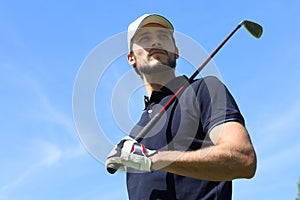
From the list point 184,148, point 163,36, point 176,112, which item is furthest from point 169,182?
point 163,36

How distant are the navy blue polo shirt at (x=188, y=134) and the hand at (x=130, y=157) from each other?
465 mm

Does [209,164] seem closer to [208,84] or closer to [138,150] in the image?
[138,150]

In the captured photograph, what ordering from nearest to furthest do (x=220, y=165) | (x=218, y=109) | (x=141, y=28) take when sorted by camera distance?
(x=220, y=165) → (x=218, y=109) → (x=141, y=28)

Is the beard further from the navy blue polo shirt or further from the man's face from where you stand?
the navy blue polo shirt

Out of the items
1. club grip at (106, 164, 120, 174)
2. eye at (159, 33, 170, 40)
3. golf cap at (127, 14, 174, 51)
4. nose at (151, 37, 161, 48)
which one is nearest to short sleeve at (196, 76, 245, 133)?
club grip at (106, 164, 120, 174)

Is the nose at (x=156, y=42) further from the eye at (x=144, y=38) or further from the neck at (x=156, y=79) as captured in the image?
the neck at (x=156, y=79)

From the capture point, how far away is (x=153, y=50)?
4.87 meters

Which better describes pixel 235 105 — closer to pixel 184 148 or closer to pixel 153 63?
pixel 184 148

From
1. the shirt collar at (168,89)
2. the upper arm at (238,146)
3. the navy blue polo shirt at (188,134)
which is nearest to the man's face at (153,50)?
the shirt collar at (168,89)

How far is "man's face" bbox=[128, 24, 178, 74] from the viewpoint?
485 centimetres

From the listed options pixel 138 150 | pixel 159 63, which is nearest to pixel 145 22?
pixel 159 63

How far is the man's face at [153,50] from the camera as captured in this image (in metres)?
4.85

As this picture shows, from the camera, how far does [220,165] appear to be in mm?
3482

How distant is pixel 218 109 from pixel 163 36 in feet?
4.69
